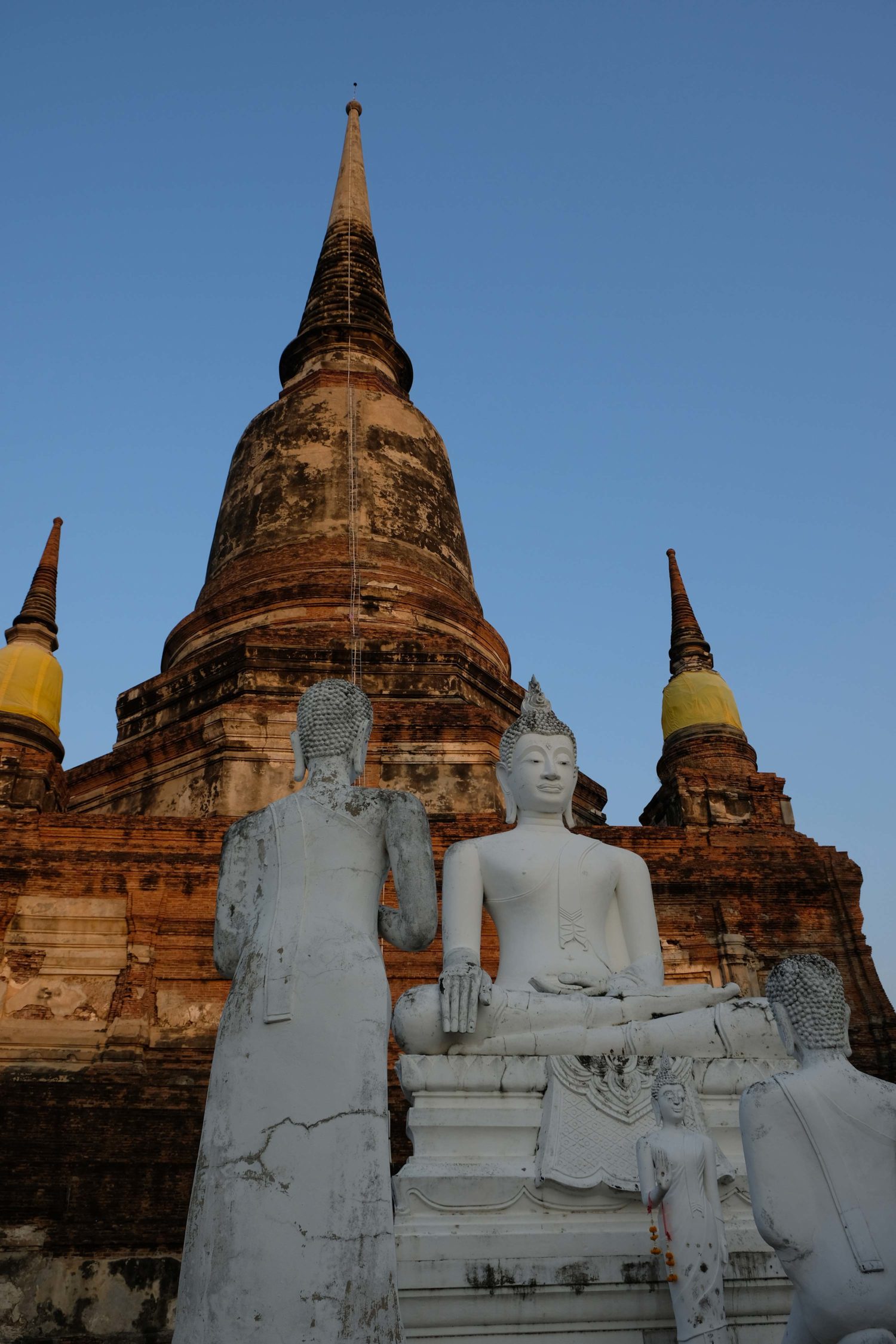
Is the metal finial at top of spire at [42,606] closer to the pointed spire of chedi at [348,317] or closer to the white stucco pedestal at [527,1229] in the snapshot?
the pointed spire of chedi at [348,317]

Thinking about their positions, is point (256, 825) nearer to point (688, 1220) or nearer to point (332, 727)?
point (332, 727)

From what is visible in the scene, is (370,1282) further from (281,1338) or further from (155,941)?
(155,941)

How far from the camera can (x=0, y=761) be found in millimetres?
13891

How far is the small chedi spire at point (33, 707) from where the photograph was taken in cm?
1375

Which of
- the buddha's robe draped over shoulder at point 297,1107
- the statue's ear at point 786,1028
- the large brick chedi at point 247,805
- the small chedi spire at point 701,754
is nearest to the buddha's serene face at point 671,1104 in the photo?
the statue's ear at point 786,1028

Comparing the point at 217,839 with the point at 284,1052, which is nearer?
the point at 284,1052

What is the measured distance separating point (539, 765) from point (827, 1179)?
3.61m

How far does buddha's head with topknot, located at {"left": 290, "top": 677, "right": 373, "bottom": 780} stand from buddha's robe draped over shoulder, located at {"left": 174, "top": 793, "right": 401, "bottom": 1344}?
248mm

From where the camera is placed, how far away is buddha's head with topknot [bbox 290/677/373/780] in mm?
4070

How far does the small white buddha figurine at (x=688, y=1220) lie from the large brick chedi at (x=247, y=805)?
4210 millimetres

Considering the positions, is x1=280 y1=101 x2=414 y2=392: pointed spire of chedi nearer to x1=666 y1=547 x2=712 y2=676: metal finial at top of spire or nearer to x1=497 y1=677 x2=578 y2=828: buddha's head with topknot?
x1=666 y1=547 x2=712 y2=676: metal finial at top of spire

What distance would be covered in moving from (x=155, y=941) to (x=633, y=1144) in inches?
253

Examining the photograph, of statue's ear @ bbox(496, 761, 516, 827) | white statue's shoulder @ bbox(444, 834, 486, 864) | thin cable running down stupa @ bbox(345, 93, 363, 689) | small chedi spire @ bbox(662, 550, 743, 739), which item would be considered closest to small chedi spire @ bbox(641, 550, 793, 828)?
small chedi spire @ bbox(662, 550, 743, 739)

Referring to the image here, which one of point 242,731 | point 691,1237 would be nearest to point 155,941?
point 242,731
